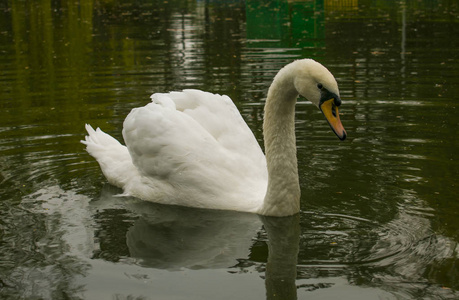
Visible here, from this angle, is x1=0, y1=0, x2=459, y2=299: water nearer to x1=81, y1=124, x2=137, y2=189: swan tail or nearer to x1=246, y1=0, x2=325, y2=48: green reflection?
x1=81, y1=124, x2=137, y2=189: swan tail

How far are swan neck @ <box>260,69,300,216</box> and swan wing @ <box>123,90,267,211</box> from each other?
14.3 inches

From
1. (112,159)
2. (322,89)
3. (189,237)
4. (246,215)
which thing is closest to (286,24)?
(112,159)

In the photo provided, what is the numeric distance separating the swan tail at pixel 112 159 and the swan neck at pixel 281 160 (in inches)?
74.7

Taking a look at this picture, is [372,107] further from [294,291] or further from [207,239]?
[294,291]

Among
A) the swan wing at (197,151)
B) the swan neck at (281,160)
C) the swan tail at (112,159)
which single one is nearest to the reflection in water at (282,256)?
the swan neck at (281,160)

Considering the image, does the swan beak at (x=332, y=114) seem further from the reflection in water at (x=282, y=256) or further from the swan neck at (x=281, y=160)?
the reflection in water at (x=282, y=256)

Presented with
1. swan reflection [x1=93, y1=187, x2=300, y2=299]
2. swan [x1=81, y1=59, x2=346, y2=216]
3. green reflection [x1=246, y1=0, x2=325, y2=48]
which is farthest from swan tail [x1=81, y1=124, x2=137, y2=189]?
green reflection [x1=246, y1=0, x2=325, y2=48]

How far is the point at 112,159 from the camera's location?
8.48 m

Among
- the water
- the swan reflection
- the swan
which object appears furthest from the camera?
the swan

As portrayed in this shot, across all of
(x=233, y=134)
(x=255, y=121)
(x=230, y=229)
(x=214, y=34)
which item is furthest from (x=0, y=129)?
(x=214, y=34)

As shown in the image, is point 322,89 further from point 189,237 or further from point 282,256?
point 189,237

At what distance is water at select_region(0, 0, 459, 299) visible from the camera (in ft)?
18.2

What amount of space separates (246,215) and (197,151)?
2.60 feet

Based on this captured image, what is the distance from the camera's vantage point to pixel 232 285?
5449 millimetres
